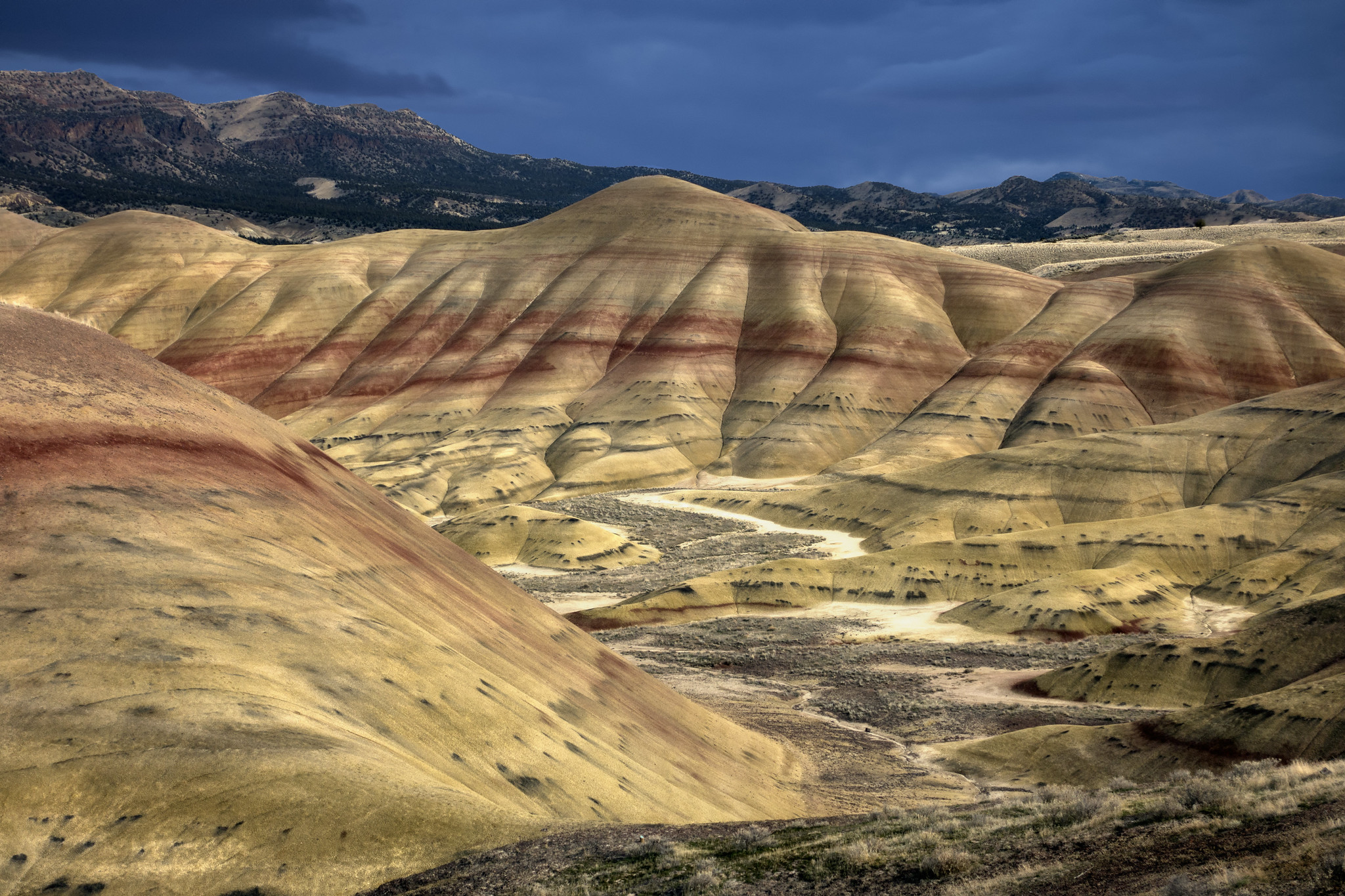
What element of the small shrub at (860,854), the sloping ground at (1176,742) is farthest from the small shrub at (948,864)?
the sloping ground at (1176,742)

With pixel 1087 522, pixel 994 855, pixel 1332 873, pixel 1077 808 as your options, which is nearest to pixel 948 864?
pixel 994 855

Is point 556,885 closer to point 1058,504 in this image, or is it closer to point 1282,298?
point 1058,504

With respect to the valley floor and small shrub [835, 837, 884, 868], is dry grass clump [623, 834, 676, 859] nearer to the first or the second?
the valley floor

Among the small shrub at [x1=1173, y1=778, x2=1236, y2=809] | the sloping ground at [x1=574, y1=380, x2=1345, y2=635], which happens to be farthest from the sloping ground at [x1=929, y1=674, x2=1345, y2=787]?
the sloping ground at [x1=574, y1=380, x2=1345, y2=635]

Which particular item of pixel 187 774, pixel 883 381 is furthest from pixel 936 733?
pixel 883 381

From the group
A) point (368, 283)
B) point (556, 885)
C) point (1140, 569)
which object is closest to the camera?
point (556, 885)

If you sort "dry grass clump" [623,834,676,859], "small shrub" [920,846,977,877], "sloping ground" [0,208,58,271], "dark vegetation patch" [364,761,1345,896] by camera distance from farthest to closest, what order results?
"sloping ground" [0,208,58,271] < "dry grass clump" [623,834,676,859] < "small shrub" [920,846,977,877] < "dark vegetation patch" [364,761,1345,896]
